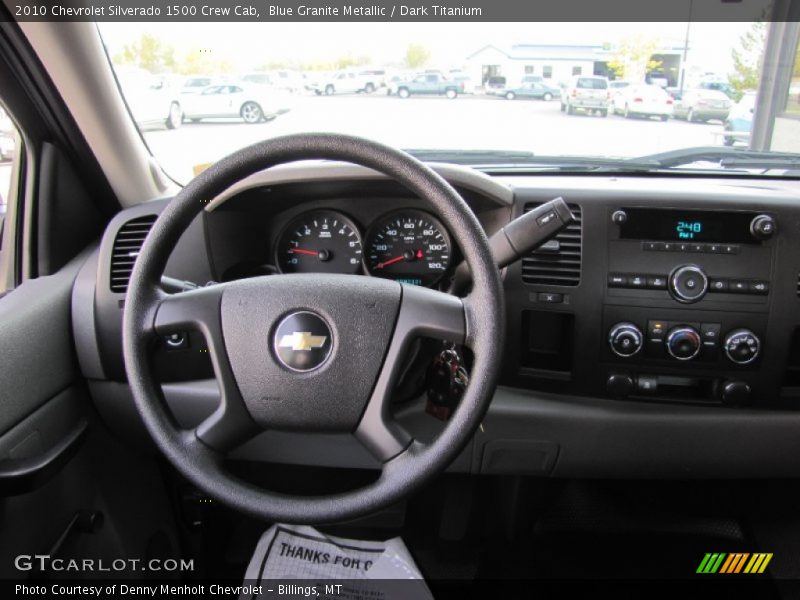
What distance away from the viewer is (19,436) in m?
1.49

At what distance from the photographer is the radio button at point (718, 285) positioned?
158 cm

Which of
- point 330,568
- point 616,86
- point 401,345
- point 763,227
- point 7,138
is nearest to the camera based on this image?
point 401,345

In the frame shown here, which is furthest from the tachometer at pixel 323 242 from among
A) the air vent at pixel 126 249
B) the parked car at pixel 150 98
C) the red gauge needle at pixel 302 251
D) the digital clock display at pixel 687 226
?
the digital clock display at pixel 687 226

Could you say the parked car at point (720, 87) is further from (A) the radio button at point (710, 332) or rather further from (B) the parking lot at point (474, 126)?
(A) the radio button at point (710, 332)

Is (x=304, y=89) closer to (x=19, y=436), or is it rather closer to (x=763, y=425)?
(x=19, y=436)

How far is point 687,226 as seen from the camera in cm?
160

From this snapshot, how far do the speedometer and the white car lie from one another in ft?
1.57

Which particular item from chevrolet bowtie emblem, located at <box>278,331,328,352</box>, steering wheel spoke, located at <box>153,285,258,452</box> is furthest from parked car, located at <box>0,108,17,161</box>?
chevrolet bowtie emblem, located at <box>278,331,328,352</box>

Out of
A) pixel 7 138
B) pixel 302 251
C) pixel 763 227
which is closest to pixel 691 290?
pixel 763 227

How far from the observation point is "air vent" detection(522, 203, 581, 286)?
1613 mm

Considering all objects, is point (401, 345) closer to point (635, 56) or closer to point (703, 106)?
point (635, 56)

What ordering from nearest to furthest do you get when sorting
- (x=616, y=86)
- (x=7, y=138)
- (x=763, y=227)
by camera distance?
(x=763, y=227), (x=7, y=138), (x=616, y=86)

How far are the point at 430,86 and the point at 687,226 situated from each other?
0.82 meters

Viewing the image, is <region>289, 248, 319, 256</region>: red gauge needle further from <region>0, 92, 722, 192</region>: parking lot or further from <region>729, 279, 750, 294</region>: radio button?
<region>729, 279, 750, 294</region>: radio button
